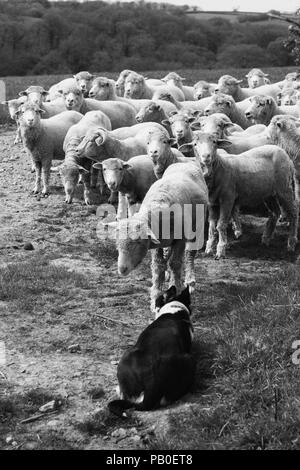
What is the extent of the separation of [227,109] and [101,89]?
315cm

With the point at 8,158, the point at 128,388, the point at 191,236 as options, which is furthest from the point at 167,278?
the point at 8,158

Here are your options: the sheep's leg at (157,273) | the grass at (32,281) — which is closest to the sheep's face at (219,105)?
the grass at (32,281)

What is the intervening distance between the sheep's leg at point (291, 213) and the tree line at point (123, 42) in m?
30.2

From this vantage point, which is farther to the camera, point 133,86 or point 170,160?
point 133,86

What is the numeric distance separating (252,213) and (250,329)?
5057 millimetres

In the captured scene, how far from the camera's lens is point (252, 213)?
10938 millimetres

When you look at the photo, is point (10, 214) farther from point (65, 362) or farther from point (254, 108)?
point (65, 362)

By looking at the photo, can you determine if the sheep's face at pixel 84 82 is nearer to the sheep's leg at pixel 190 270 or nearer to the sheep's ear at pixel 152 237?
the sheep's leg at pixel 190 270

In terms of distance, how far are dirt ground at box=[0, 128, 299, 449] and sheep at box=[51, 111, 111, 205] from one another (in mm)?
289

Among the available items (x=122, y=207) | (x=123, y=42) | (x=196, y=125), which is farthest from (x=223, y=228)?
(x=123, y=42)

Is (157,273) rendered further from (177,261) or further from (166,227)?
(166,227)

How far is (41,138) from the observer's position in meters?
12.1

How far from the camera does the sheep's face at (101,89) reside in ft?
48.0

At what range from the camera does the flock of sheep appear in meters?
7.40
